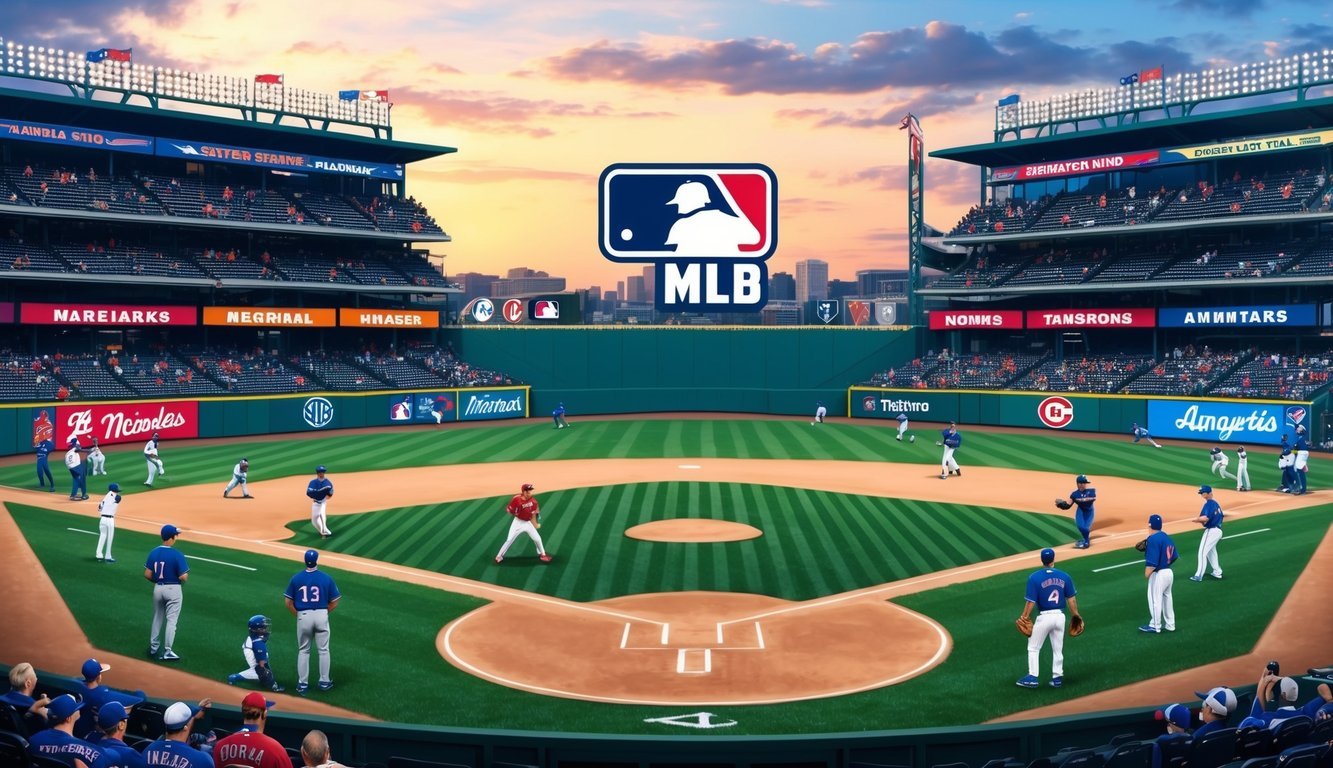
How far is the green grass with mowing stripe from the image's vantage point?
19.6 meters

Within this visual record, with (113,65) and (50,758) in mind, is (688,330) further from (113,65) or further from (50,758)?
(50,758)

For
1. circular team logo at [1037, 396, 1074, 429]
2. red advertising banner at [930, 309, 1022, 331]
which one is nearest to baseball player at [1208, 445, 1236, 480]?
circular team logo at [1037, 396, 1074, 429]

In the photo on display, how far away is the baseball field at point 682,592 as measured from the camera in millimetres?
13398

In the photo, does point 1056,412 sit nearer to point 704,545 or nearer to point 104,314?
point 704,545

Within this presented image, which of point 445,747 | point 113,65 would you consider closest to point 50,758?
point 445,747

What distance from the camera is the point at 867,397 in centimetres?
5788

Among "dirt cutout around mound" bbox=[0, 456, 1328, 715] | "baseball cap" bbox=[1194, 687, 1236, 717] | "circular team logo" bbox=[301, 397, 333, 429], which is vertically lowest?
"dirt cutout around mound" bbox=[0, 456, 1328, 715]

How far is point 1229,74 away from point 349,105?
48710mm

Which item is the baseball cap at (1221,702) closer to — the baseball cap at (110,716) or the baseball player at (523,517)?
the baseball cap at (110,716)

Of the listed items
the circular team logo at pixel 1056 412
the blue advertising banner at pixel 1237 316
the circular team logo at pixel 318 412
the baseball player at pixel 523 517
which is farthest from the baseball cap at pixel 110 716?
the blue advertising banner at pixel 1237 316

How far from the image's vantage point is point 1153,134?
184 feet

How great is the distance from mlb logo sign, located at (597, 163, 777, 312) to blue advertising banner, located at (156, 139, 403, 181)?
45.1 metres

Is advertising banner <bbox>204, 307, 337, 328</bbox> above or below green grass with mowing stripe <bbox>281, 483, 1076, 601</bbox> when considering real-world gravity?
above

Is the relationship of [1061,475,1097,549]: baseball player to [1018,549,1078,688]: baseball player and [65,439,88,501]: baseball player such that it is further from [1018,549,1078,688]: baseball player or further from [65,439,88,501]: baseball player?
[65,439,88,501]: baseball player
